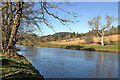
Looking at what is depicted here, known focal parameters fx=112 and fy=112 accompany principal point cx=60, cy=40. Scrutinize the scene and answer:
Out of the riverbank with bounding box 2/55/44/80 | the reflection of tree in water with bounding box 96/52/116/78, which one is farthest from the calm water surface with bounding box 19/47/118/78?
the riverbank with bounding box 2/55/44/80

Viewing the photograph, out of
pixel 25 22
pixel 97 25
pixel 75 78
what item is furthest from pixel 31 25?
pixel 97 25

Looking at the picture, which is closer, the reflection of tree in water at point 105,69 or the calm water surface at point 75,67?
the calm water surface at point 75,67

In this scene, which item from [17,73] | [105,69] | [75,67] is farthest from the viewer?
[75,67]

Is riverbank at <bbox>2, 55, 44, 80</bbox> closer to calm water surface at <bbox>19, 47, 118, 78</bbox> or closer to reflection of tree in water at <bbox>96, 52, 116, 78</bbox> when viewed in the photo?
calm water surface at <bbox>19, 47, 118, 78</bbox>

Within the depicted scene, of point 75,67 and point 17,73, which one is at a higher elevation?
point 17,73

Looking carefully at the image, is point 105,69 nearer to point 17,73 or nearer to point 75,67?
point 75,67

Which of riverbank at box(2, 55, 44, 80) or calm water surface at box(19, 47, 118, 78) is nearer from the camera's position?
riverbank at box(2, 55, 44, 80)

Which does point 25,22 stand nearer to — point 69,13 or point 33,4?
point 33,4

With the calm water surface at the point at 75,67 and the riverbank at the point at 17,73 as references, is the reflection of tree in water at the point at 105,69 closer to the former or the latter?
the calm water surface at the point at 75,67

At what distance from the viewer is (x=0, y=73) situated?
12.9ft

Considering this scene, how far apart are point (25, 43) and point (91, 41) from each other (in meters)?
33.1

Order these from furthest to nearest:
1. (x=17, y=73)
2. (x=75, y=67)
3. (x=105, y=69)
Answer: (x=75, y=67), (x=105, y=69), (x=17, y=73)

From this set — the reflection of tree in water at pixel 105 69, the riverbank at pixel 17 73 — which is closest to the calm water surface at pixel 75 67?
the reflection of tree in water at pixel 105 69

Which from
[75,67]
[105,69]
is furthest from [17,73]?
[105,69]
